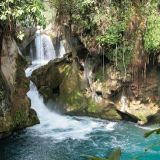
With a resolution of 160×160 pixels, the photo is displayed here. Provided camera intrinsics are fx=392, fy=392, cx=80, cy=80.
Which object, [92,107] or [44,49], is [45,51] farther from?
[92,107]

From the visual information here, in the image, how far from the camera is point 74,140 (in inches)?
520

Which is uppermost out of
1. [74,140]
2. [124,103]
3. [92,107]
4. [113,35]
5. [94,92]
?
[113,35]

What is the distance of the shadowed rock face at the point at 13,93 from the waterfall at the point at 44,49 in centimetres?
793

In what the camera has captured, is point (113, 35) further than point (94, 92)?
No

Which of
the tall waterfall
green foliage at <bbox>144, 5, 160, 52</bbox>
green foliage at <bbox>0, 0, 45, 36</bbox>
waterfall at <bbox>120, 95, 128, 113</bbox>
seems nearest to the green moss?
waterfall at <bbox>120, 95, 128, 113</bbox>

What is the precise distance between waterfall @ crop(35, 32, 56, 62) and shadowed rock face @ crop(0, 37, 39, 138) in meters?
7.93

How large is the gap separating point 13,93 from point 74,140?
269cm

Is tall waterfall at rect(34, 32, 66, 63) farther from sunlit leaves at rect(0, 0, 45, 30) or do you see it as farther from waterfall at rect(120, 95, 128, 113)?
sunlit leaves at rect(0, 0, 45, 30)

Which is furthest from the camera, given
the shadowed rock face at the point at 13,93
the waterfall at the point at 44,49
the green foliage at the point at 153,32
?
the waterfall at the point at 44,49

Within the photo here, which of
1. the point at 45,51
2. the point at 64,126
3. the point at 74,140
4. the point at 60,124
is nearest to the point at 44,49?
the point at 45,51

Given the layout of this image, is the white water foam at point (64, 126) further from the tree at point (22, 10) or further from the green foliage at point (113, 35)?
the tree at point (22, 10)

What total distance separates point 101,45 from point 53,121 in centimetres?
383

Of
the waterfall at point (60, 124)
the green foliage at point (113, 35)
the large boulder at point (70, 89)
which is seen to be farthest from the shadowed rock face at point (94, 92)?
the green foliage at point (113, 35)

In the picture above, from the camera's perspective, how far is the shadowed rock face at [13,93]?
12778mm
